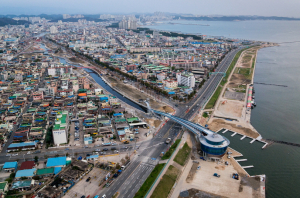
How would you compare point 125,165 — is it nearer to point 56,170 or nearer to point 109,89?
point 56,170

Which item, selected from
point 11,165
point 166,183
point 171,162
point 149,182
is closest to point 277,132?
point 171,162

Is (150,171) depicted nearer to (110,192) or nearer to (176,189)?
(176,189)

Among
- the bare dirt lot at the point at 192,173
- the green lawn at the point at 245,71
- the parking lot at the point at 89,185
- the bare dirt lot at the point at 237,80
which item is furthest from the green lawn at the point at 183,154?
the green lawn at the point at 245,71

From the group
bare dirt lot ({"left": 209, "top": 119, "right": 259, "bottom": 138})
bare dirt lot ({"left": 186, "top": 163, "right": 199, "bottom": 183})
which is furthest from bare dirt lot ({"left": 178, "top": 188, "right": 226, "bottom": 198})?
bare dirt lot ({"left": 209, "top": 119, "right": 259, "bottom": 138})

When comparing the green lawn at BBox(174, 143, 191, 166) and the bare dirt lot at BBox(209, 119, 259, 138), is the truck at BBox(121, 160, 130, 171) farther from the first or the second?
the bare dirt lot at BBox(209, 119, 259, 138)

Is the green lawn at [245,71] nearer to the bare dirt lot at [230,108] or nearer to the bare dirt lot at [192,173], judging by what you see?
the bare dirt lot at [230,108]

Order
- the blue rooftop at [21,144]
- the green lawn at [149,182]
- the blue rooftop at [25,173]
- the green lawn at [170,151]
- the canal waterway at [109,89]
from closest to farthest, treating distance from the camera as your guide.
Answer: the green lawn at [149,182]
the blue rooftop at [25,173]
the green lawn at [170,151]
the blue rooftop at [21,144]
the canal waterway at [109,89]

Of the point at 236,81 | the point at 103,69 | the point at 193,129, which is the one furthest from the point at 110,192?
the point at 103,69
